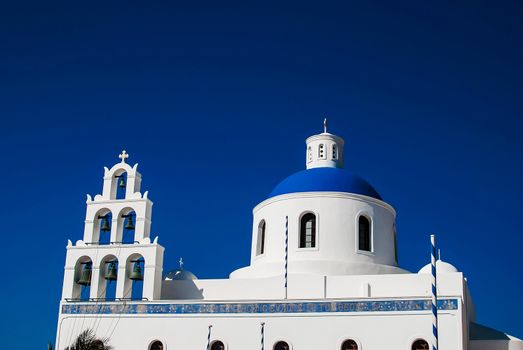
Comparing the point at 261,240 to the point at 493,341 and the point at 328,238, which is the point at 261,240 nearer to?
the point at 328,238

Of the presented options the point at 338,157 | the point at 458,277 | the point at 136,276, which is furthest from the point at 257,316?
the point at 338,157

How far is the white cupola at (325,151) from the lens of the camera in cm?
2762

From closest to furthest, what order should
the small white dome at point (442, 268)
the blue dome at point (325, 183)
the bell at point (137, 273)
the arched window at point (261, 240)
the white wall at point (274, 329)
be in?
the white wall at point (274, 329) < the bell at point (137, 273) < the small white dome at point (442, 268) < the blue dome at point (325, 183) < the arched window at point (261, 240)

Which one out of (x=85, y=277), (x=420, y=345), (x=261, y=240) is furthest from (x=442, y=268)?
(x=85, y=277)

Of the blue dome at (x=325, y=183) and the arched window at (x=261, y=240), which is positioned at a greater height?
the blue dome at (x=325, y=183)

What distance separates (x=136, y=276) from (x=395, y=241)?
29.8 feet

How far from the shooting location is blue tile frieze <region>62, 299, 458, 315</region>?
66.8 ft

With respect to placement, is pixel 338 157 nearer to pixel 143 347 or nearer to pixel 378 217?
pixel 378 217

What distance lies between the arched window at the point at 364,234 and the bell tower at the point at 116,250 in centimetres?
655

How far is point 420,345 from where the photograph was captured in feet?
65.6

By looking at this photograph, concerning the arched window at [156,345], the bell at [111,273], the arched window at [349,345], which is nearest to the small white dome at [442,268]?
the arched window at [349,345]

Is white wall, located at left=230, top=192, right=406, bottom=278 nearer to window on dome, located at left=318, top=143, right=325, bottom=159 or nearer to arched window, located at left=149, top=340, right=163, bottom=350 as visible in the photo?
window on dome, located at left=318, top=143, right=325, bottom=159

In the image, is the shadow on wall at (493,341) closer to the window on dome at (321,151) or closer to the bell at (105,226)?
the window on dome at (321,151)

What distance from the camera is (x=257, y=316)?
21.5 metres
